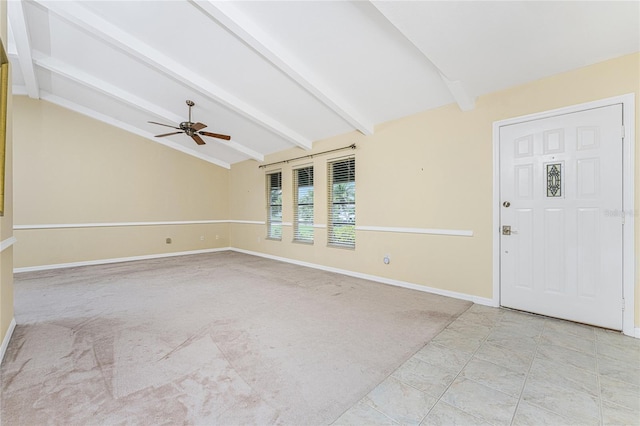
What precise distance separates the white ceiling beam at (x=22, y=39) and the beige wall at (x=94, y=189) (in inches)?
38.6

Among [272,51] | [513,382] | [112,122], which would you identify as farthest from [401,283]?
[112,122]

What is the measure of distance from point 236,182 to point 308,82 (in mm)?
4838

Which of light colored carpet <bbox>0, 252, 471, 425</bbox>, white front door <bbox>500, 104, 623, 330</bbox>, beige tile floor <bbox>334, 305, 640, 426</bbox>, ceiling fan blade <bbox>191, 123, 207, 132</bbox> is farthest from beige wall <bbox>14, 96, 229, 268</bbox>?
white front door <bbox>500, 104, 623, 330</bbox>

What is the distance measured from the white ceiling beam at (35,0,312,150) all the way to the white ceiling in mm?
13

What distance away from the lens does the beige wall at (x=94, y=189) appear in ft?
16.6

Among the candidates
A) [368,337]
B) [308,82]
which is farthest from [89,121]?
[368,337]

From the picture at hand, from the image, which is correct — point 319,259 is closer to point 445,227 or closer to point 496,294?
point 445,227

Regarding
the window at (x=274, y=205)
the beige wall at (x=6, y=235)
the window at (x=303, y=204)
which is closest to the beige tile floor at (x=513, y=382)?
the beige wall at (x=6, y=235)

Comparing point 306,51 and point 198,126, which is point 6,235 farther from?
point 306,51

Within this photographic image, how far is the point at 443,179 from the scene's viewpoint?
3576mm

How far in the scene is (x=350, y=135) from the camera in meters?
4.70

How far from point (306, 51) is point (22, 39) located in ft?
12.3

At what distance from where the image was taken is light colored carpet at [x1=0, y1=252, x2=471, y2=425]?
61.6 inches

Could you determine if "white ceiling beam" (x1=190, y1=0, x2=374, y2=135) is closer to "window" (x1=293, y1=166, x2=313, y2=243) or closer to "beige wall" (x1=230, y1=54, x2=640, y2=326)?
"beige wall" (x1=230, y1=54, x2=640, y2=326)
